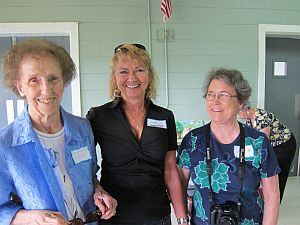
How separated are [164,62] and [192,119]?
2.65 ft

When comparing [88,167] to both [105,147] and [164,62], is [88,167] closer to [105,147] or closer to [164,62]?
→ [105,147]

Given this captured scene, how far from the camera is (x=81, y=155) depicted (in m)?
1.19

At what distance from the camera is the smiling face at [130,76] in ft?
4.68

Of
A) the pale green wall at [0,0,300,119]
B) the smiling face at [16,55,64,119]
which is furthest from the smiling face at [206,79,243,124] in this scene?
Answer: the pale green wall at [0,0,300,119]

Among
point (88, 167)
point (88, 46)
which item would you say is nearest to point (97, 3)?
point (88, 46)

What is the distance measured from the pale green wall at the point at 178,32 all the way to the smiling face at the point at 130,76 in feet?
6.39

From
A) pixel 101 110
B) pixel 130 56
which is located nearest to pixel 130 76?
pixel 130 56

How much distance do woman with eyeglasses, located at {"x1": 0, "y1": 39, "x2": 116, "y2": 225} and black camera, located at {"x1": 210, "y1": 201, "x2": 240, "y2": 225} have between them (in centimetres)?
50

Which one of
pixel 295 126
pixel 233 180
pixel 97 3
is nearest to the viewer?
pixel 233 180

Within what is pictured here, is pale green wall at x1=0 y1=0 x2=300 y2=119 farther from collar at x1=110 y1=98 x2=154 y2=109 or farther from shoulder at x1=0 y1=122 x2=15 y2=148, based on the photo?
shoulder at x1=0 y1=122 x2=15 y2=148

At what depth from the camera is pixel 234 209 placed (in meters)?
1.31

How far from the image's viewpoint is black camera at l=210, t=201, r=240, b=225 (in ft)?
4.21

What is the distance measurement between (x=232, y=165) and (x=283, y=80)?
11.5 feet

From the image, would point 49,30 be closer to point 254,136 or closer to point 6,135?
point 6,135
